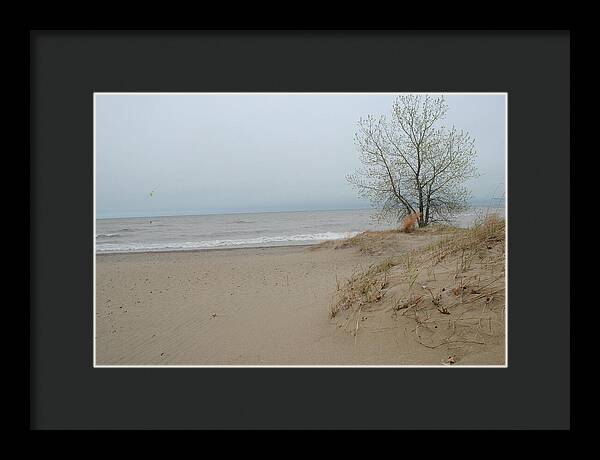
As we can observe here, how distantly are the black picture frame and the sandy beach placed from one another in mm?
94

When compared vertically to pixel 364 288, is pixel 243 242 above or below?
above

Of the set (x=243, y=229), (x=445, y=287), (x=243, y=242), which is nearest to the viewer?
(x=445, y=287)

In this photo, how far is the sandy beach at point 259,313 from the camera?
215cm

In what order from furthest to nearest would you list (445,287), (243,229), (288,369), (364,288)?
(243,229), (364,288), (445,287), (288,369)

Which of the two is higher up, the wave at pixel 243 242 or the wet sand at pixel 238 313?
the wave at pixel 243 242

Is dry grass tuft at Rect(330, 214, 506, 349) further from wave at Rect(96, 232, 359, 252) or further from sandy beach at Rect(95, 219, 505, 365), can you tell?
wave at Rect(96, 232, 359, 252)

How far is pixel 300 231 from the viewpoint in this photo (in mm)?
2605

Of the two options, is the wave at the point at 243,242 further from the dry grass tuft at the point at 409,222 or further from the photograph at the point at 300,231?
the dry grass tuft at the point at 409,222

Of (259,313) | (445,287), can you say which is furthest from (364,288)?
(259,313)

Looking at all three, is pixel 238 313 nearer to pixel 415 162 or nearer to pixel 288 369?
pixel 288 369

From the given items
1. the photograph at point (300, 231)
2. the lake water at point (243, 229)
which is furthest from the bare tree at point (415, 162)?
the lake water at point (243, 229)

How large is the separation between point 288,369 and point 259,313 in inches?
17.2
